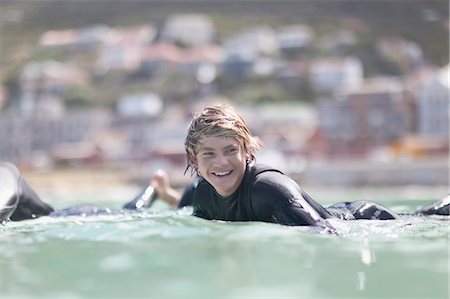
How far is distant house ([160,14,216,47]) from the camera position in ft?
335

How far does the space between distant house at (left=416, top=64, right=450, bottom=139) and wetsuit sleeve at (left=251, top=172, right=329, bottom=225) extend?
53540 mm

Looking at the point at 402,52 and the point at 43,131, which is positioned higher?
the point at 402,52

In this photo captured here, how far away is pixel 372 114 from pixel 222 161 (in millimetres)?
55749

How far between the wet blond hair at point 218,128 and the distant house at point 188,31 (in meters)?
98.0

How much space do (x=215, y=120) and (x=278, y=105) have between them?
79476 millimetres

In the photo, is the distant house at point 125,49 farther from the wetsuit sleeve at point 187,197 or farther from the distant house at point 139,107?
the wetsuit sleeve at point 187,197

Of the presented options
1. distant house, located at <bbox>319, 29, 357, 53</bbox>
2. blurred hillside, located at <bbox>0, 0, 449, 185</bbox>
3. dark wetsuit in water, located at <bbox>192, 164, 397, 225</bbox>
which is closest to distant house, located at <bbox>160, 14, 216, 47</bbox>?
blurred hillside, located at <bbox>0, 0, 449, 185</bbox>

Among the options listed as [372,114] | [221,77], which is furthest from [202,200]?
[221,77]

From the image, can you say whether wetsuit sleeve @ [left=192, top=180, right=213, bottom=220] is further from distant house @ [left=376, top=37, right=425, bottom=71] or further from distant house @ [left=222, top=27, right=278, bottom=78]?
distant house @ [left=376, top=37, right=425, bottom=71]

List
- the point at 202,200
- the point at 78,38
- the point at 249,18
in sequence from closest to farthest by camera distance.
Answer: the point at 202,200 → the point at 78,38 → the point at 249,18

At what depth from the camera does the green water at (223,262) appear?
2.37m

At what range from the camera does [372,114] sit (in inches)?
2281

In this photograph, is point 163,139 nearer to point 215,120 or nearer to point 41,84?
point 41,84

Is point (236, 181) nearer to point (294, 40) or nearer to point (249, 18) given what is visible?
point (294, 40)
